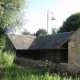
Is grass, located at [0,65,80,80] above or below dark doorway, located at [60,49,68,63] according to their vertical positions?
below

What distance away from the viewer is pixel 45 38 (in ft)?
107

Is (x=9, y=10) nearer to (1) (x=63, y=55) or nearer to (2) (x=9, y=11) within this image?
(2) (x=9, y=11)

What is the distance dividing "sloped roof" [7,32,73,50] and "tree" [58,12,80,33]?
6766 mm

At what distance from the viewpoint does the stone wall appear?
1587 cm

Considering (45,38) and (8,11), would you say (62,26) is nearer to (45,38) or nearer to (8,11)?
(45,38)

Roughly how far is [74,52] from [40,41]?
648 inches

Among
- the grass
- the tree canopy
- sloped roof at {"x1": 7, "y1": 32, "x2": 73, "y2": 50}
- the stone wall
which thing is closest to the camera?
the grass

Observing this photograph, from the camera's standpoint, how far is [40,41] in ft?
106

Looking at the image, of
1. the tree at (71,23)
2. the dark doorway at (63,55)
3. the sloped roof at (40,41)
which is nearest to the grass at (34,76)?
the sloped roof at (40,41)

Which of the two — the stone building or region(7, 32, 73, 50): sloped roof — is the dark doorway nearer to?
the stone building

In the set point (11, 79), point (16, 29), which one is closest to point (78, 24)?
point (16, 29)

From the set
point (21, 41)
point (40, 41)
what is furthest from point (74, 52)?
point (21, 41)

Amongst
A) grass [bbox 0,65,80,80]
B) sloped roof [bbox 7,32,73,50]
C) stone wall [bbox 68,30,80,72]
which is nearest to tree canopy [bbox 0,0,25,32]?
grass [bbox 0,65,80,80]

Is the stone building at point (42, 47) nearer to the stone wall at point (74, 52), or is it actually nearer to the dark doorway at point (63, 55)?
the dark doorway at point (63, 55)
